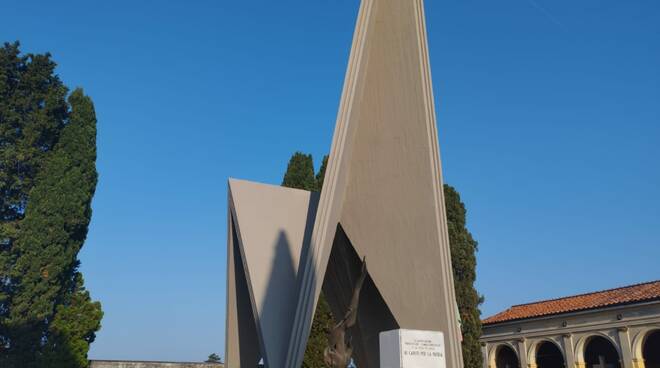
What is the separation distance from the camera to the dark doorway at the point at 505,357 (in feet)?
90.0

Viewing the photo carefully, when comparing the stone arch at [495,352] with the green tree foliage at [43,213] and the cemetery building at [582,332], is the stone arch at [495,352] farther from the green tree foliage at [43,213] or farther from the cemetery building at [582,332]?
the green tree foliage at [43,213]

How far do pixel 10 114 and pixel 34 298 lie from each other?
26.4ft

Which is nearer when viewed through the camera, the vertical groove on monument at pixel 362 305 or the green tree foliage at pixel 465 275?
the vertical groove on monument at pixel 362 305

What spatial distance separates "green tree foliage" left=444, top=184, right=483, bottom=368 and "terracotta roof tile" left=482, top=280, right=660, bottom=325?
12.7ft

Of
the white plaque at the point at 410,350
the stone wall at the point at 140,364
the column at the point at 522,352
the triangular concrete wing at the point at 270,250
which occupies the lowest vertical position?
the white plaque at the point at 410,350

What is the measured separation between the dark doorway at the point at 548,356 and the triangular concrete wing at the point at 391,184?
15650 mm

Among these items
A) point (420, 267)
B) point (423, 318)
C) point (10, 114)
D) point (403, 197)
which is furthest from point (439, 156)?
point (10, 114)

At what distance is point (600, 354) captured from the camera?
23.3 meters

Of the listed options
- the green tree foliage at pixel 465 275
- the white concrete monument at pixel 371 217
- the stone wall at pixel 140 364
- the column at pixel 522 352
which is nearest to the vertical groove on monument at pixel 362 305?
the white concrete monument at pixel 371 217

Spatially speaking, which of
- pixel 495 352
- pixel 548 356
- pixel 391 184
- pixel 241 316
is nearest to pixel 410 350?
pixel 391 184

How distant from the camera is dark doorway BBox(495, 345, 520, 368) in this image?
27422 mm

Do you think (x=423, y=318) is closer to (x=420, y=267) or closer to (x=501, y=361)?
(x=420, y=267)

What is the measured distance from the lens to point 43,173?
2175 cm

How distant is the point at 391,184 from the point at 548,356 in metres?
17.1
